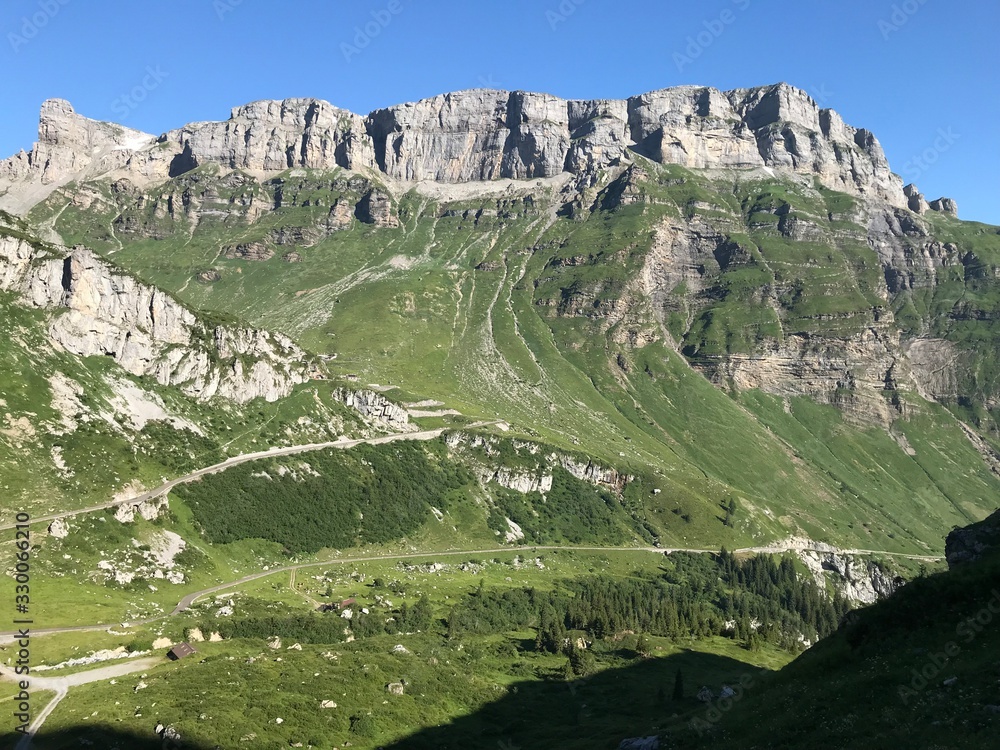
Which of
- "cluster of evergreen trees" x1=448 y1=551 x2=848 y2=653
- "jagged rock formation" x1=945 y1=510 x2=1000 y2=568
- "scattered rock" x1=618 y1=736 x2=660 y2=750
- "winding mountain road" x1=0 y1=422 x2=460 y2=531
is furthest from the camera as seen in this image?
"cluster of evergreen trees" x1=448 y1=551 x2=848 y2=653

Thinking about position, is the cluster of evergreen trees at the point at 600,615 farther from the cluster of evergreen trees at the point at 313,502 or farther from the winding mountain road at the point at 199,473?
the winding mountain road at the point at 199,473

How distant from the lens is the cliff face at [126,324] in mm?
162625

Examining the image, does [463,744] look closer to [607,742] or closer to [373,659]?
[607,742]

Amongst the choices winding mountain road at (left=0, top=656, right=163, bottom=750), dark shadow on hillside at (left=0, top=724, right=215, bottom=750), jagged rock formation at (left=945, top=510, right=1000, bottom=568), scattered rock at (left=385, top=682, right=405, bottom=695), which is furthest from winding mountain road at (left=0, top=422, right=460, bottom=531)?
jagged rock formation at (left=945, top=510, right=1000, bottom=568)

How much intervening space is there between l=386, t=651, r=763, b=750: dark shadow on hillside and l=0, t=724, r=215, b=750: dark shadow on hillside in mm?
22416

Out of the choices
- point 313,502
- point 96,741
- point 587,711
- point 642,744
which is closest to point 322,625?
point 587,711

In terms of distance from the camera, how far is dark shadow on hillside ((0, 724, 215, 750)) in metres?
61.5

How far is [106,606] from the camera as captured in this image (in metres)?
107

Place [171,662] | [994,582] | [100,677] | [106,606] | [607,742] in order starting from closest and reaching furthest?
[994,582] < [607,742] < [100,677] < [171,662] < [106,606]

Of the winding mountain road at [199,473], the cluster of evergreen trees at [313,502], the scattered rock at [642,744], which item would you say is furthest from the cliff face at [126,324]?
the scattered rock at [642,744]

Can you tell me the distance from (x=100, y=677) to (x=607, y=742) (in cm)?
6028

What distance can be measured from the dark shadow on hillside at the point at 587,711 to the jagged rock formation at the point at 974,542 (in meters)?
25.8

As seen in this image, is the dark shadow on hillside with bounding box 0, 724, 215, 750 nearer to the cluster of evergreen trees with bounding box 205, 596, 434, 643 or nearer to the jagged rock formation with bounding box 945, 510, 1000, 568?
the cluster of evergreen trees with bounding box 205, 596, 434, 643

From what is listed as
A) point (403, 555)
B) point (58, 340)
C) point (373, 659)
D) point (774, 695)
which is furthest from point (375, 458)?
point (774, 695)
